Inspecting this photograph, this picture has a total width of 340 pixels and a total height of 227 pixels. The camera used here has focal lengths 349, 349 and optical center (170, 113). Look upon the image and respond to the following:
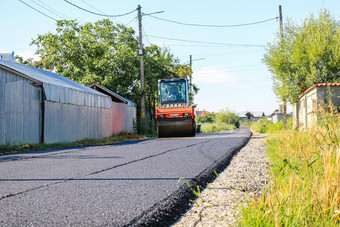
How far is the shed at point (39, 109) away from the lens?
13.7 meters

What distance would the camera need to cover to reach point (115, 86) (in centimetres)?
3216

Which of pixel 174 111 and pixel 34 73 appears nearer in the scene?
pixel 34 73

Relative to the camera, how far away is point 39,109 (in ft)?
50.9

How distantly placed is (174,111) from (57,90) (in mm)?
7217

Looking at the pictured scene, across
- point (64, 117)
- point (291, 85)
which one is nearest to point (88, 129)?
point (64, 117)

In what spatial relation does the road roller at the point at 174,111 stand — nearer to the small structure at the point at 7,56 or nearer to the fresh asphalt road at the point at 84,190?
the small structure at the point at 7,56

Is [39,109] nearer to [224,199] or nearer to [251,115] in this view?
[224,199]

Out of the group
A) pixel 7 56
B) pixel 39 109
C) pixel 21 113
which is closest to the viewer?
pixel 21 113

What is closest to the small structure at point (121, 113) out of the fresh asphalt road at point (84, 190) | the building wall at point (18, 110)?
the building wall at point (18, 110)

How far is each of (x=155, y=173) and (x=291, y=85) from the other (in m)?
20.7

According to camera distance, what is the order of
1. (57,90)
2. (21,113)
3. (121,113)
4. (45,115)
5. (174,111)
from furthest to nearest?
1. (121,113)
2. (174,111)
3. (57,90)
4. (45,115)
5. (21,113)

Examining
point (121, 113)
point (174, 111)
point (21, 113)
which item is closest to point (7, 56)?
point (21, 113)

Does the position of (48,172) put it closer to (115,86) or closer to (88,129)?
(88,129)

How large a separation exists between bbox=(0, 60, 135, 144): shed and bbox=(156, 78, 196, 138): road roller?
14.2 ft
